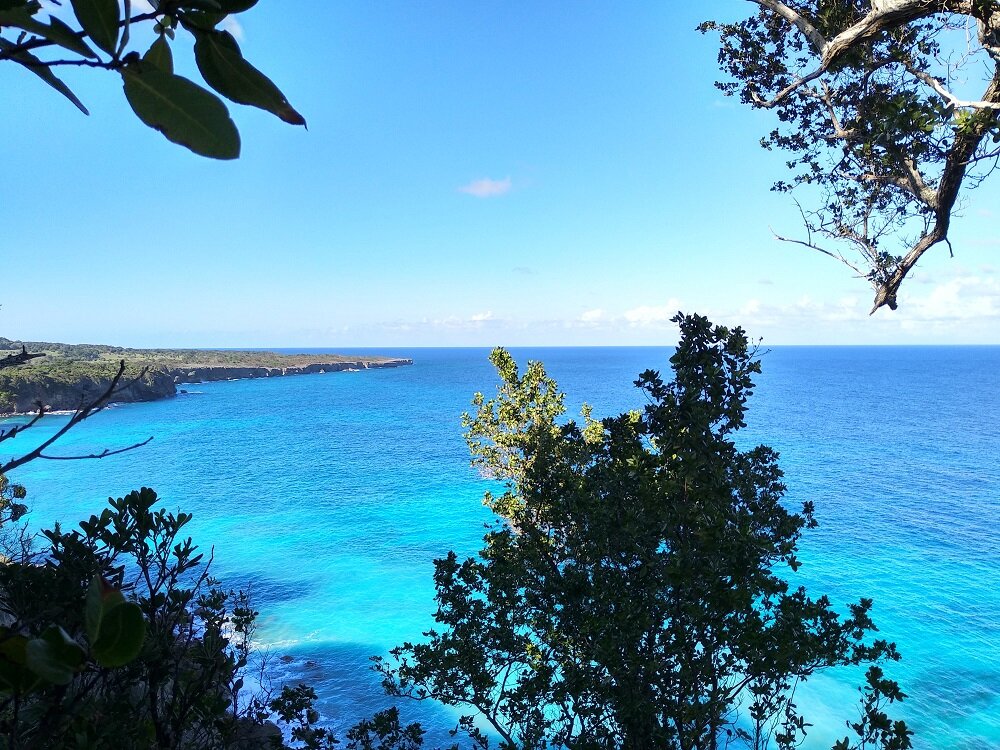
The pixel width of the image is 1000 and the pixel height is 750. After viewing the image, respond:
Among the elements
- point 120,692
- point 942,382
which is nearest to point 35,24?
point 120,692

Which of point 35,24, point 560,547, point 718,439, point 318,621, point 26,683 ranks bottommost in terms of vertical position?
point 318,621

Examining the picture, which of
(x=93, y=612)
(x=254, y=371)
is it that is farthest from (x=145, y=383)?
(x=93, y=612)

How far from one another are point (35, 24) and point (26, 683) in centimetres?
86

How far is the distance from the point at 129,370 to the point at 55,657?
33.0 metres

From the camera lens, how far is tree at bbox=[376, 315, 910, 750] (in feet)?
18.2

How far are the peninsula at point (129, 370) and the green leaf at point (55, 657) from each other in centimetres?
3365

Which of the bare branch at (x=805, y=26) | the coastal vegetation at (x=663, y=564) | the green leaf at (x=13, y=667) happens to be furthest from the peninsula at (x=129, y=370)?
the green leaf at (x=13, y=667)

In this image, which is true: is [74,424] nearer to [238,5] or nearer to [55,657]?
[55,657]

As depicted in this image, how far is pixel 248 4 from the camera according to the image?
2.19 feet

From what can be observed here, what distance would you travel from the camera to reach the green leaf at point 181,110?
2.12 feet

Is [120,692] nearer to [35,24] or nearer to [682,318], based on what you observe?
[35,24]

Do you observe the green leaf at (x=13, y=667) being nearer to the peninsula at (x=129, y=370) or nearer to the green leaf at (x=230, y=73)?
the green leaf at (x=230, y=73)

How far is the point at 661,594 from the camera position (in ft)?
20.1

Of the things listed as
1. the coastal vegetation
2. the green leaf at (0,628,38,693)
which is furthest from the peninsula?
the green leaf at (0,628,38,693)
